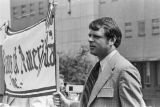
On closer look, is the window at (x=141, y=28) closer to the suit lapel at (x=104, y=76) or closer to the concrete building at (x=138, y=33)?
the concrete building at (x=138, y=33)

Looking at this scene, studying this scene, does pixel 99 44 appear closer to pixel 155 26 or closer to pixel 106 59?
pixel 106 59

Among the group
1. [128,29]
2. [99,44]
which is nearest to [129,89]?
[99,44]

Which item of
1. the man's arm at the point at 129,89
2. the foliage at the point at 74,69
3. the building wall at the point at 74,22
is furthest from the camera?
the building wall at the point at 74,22

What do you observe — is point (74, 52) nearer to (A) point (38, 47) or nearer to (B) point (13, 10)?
(B) point (13, 10)

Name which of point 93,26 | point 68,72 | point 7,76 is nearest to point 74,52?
point 68,72

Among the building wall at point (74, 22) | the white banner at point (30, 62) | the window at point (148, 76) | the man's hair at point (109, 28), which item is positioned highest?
the man's hair at point (109, 28)

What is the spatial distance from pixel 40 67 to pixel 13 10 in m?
44.1

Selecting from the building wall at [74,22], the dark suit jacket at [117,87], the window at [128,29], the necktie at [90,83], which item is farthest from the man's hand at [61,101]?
the building wall at [74,22]

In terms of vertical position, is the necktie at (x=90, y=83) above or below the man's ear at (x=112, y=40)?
below

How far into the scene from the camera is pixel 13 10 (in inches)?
1935

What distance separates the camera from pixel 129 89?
3.02 m

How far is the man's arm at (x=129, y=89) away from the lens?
9.90 ft

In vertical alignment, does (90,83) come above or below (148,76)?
above

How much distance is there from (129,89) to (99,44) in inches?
13.9
